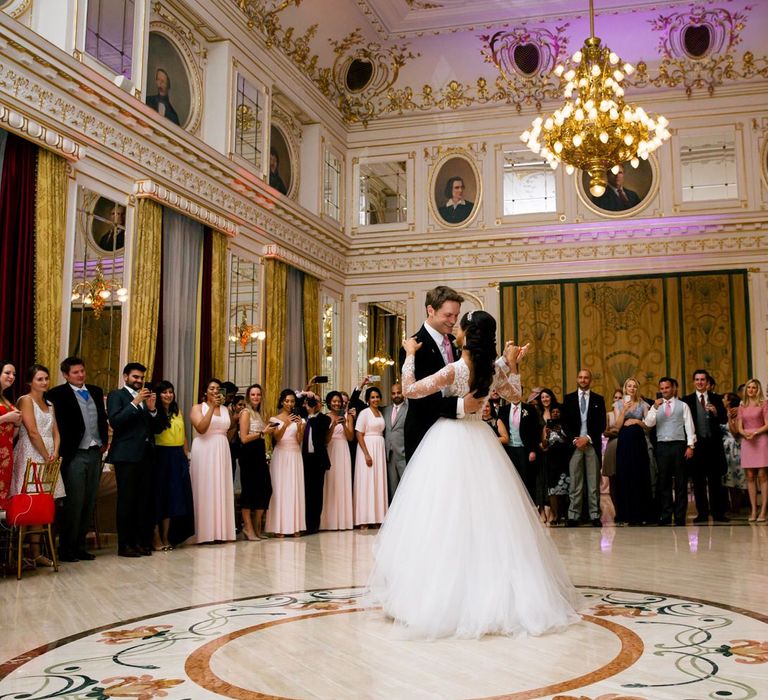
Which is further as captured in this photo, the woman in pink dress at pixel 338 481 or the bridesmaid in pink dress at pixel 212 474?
the woman in pink dress at pixel 338 481

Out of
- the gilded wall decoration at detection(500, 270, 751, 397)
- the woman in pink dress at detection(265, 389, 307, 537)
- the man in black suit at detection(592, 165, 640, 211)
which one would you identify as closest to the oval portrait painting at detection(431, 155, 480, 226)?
the gilded wall decoration at detection(500, 270, 751, 397)

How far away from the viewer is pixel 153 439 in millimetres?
7156

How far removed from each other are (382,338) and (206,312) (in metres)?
5.25

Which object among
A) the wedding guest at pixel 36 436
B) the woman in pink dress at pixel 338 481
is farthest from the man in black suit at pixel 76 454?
the woman in pink dress at pixel 338 481

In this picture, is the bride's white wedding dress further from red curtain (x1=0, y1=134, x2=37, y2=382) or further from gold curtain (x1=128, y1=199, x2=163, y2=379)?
gold curtain (x1=128, y1=199, x2=163, y2=379)

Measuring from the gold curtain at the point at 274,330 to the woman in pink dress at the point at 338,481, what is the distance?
8.21 ft

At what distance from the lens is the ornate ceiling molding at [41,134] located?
6.98 meters

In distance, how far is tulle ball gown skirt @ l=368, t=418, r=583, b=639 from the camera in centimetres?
365

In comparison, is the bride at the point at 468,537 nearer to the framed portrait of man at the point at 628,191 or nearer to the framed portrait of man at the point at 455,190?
the framed portrait of man at the point at 628,191

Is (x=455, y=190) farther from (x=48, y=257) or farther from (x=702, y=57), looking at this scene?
(x=48, y=257)

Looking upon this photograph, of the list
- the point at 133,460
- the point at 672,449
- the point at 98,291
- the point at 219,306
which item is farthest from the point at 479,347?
the point at 219,306

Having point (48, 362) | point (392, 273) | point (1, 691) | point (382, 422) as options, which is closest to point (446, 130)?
point (392, 273)

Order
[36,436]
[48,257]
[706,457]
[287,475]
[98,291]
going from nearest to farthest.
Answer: [36,436]
[48,257]
[98,291]
[287,475]
[706,457]

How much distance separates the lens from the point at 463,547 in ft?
12.4
